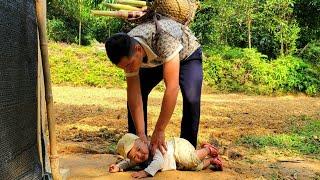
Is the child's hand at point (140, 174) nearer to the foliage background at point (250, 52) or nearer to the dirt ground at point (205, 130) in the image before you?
the dirt ground at point (205, 130)

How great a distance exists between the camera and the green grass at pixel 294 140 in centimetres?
541

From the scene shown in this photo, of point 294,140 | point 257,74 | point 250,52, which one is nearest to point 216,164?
point 294,140

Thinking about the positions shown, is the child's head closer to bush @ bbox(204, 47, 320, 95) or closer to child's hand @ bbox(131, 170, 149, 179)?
child's hand @ bbox(131, 170, 149, 179)

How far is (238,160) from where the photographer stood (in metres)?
4.65

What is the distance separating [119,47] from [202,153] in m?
1.08

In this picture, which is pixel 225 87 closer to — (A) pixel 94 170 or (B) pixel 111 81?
(B) pixel 111 81

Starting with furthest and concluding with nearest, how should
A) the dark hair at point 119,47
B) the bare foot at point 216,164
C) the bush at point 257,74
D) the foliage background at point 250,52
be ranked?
the foliage background at point 250,52
the bush at point 257,74
the bare foot at point 216,164
the dark hair at point 119,47

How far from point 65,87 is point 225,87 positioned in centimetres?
420

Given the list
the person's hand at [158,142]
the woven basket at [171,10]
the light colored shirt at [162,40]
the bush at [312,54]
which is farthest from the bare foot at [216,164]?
the bush at [312,54]

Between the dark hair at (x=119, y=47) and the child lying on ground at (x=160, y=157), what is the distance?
0.68 meters

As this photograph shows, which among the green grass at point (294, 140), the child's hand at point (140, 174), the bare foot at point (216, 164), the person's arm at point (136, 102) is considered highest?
the person's arm at point (136, 102)

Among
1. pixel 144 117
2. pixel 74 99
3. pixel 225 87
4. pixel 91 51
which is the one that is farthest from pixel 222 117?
pixel 91 51

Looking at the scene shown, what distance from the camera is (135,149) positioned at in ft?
11.9

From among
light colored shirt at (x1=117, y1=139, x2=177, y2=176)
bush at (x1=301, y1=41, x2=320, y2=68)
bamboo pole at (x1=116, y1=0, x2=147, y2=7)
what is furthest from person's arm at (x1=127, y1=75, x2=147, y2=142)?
bush at (x1=301, y1=41, x2=320, y2=68)
